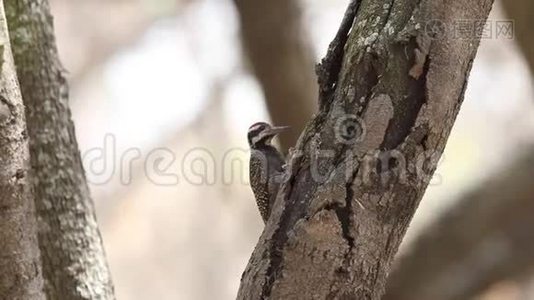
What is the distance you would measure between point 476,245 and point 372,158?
151 centimetres

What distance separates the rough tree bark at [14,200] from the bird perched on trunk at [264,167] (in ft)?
1.97

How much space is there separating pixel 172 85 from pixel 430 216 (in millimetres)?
2691

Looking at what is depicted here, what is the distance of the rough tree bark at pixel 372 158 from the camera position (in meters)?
1.38

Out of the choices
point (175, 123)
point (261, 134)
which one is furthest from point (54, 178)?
point (175, 123)

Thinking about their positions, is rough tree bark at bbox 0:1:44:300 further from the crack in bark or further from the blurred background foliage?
the blurred background foliage

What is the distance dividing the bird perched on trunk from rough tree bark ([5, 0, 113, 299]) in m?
0.39

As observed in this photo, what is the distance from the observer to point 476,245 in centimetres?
279

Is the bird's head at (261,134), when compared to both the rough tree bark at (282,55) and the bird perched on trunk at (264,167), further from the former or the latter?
the rough tree bark at (282,55)

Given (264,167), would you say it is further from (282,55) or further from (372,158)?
(372,158)

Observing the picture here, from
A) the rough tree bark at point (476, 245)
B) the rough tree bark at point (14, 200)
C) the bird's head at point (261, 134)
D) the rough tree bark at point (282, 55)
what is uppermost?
the rough tree bark at point (282, 55)

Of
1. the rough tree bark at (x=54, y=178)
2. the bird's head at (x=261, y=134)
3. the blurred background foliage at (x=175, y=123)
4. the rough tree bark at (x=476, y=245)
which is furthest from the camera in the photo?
the blurred background foliage at (x=175, y=123)

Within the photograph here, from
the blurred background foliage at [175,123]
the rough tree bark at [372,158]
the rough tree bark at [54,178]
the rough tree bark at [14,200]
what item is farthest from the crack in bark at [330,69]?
the blurred background foliage at [175,123]

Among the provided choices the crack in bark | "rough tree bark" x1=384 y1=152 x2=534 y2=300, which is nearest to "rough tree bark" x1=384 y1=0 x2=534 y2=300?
"rough tree bark" x1=384 y1=152 x2=534 y2=300

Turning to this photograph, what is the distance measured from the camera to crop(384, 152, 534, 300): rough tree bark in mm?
2723
